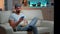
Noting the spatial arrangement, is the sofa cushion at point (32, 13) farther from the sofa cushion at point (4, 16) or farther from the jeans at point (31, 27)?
the sofa cushion at point (4, 16)

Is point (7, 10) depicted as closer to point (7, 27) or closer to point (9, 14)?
point (9, 14)

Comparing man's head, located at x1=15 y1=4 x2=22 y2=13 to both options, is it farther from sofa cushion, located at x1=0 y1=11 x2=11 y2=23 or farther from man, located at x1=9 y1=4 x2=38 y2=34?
sofa cushion, located at x1=0 y1=11 x2=11 y2=23

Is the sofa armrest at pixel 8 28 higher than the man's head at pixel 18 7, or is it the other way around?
the man's head at pixel 18 7

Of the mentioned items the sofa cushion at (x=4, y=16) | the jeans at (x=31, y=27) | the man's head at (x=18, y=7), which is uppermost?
the man's head at (x=18, y=7)

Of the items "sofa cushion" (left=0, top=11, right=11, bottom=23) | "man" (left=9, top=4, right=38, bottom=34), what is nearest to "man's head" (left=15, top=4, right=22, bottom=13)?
"man" (left=9, top=4, right=38, bottom=34)

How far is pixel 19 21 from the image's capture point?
1726 millimetres

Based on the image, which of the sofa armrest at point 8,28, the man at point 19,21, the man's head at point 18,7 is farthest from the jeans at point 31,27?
the man's head at point 18,7

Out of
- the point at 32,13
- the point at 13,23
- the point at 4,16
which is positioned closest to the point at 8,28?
the point at 13,23

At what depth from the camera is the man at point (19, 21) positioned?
5.72 ft

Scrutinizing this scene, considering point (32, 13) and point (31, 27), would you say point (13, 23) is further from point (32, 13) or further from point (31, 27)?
point (32, 13)

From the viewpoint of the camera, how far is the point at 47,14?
1.87 m
